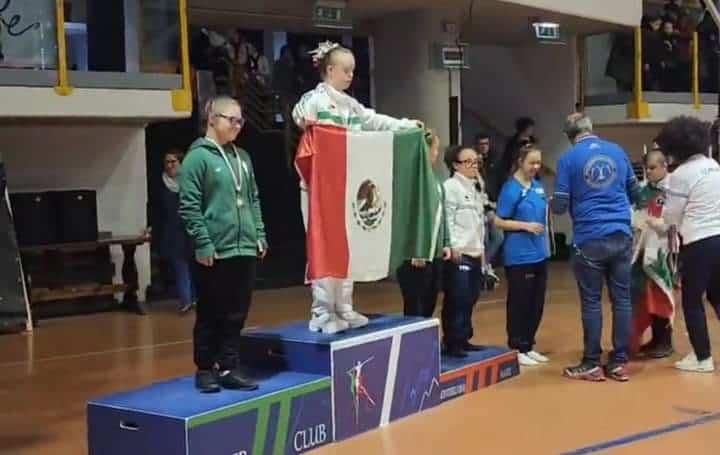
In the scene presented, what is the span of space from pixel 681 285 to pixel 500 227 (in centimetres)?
105

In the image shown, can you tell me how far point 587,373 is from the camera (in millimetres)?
5633

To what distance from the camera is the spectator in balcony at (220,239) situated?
4.12m

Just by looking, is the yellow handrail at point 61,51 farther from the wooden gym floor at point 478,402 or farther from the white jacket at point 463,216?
the white jacket at point 463,216

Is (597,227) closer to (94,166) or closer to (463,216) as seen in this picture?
(463,216)

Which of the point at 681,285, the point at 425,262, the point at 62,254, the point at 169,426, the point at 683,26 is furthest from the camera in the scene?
the point at 683,26

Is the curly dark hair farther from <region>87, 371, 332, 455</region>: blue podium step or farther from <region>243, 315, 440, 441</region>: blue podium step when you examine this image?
<region>87, 371, 332, 455</region>: blue podium step

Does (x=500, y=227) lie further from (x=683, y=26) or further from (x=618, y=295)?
(x=683, y=26)

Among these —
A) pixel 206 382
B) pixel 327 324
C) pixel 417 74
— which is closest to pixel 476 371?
pixel 327 324

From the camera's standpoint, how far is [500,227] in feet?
19.6

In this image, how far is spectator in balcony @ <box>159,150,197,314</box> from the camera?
885 cm

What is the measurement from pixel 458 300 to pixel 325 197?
1.38 metres

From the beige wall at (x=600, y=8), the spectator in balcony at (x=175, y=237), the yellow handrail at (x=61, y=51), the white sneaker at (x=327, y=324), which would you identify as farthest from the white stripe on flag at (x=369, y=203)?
the beige wall at (x=600, y=8)

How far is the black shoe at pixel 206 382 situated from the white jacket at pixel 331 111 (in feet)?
4.00

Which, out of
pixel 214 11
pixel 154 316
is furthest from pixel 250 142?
pixel 154 316
